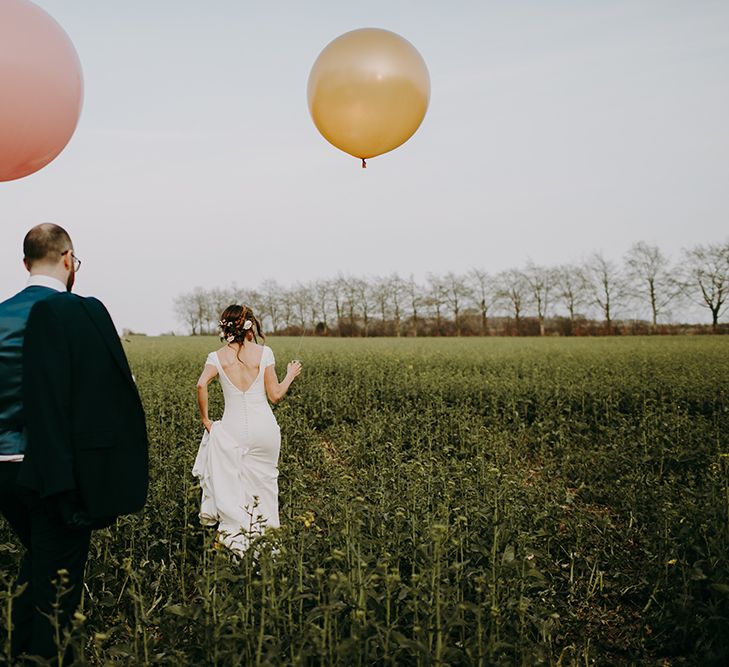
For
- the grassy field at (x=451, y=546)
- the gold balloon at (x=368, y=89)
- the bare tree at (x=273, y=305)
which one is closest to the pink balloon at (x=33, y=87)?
the gold balloon at (x=368, y=89)

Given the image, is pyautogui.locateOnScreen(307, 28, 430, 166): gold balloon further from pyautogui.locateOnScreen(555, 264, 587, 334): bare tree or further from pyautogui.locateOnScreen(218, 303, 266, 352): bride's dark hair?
pyautogui.locateOnScreen(555, 264, 587, 334): bare tree

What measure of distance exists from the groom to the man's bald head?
0.71 feet

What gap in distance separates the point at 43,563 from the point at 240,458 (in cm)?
235

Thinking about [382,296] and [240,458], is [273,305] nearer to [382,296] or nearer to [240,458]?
[382,296]

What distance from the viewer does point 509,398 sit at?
10953mm

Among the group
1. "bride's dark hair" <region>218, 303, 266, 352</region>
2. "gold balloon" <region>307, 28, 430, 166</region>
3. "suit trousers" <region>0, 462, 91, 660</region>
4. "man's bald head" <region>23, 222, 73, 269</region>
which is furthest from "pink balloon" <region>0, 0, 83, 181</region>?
"suit trousers" <region>0, 462, 91, 660</region>

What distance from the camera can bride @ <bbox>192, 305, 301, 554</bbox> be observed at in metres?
5.01

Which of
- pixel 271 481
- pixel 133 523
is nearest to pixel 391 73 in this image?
pixel 271 481

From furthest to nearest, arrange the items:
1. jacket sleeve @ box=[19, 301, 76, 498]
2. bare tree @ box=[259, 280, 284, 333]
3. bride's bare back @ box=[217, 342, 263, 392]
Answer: bare tree @ box=[259, 280, 284, 333], bride's bare back @ box=[217, 342, 263, 392], jacket sleeve @ box=[19, 301, 76, 498]

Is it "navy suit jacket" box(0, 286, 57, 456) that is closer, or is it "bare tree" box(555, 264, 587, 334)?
"navy suit jacket" box(0, 286, 57, 456)

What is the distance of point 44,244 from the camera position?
2.99 m

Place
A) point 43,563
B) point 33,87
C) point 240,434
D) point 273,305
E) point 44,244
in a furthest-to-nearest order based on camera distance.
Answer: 1. point 273,305
2. point 240,434
3. point 33,87
4. point 44,244
5. point 43,563

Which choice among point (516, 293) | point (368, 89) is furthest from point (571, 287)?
point (368, 89)

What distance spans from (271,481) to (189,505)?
88 cm
